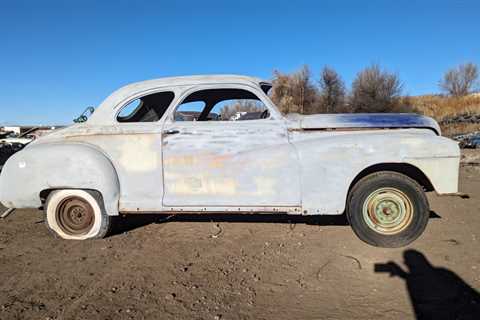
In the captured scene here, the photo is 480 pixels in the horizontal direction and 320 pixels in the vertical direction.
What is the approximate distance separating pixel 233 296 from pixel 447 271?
74.3 inches

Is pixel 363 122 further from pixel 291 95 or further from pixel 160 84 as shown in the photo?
pixel 291 95

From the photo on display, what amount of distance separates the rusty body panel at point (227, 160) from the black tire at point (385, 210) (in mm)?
150

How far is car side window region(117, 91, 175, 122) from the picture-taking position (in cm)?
420

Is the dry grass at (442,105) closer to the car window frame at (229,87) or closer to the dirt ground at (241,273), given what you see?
the dirt ground at (241,273)

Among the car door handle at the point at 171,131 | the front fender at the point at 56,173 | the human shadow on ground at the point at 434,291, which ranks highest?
the car door handle at the point at 171,131

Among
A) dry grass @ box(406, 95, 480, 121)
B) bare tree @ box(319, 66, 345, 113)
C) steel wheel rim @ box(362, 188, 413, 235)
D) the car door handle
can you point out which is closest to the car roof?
the car door handle

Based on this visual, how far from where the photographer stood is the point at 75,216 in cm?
411

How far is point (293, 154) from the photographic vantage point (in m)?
3.72

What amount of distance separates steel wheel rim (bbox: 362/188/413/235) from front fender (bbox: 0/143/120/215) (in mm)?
2815

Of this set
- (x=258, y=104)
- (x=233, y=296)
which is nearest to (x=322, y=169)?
(x=258, y=104)

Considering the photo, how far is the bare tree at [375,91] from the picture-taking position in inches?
801

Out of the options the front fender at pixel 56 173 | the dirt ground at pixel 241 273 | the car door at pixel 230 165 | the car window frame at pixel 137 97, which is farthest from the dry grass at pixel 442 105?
the front fender at pixel 56 173

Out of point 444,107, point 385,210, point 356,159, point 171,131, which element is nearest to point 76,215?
point 171,131

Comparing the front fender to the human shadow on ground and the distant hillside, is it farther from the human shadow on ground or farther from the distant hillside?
the distant hillside
